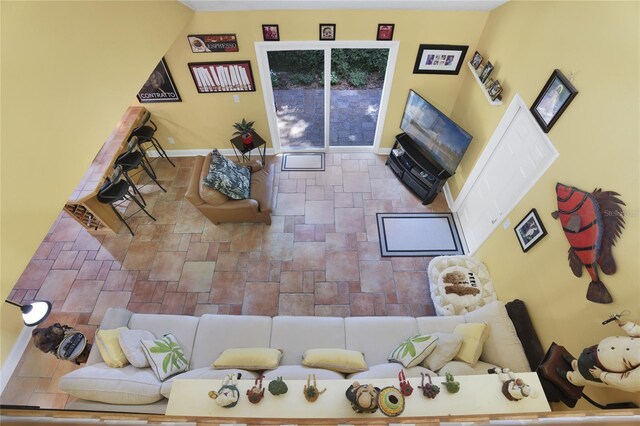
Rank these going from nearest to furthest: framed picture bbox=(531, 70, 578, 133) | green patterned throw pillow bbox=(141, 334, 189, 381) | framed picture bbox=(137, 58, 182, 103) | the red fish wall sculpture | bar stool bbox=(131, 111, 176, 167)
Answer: the red fish wall sculpture → framed picture bbox=(531, 70, 578, 133) → green patterned throw pillow bbox=(141, 334, 189, 381) → framed picture bbox=(137, 58, 182, 103) → bar stool bbox=(131, 111, 176, 167)

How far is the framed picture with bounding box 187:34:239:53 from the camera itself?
3922 mm

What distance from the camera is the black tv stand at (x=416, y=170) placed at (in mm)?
4445

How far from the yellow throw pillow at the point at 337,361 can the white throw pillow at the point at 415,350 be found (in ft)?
1.07

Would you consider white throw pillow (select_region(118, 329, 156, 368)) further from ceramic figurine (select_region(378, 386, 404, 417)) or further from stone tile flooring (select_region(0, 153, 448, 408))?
ceramic figurine (select_region(378, 386, 404, 417))

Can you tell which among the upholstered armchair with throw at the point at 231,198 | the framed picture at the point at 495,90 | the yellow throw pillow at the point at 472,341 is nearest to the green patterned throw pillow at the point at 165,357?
the upholstered armchair with throw at the point at 231,198

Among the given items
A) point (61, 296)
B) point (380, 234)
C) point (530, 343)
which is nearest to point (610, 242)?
point (530, 343)

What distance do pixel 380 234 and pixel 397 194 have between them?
83 cm

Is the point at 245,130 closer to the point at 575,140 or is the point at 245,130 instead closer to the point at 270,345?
the point at 270,345

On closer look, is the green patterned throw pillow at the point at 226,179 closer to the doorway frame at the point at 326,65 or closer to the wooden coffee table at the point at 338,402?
the doorway frame at the point at 326,65

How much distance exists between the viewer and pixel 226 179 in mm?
3965

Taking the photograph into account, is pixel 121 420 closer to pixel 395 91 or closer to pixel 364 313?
pixel 364 313

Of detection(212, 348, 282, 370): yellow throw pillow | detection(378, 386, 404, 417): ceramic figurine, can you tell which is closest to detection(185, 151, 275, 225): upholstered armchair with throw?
detection(212, 348, 282, 370): yellow throw pillow

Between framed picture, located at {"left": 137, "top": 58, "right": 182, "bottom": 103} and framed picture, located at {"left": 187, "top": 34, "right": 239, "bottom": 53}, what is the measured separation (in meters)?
0.58

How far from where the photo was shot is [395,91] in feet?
14.9
